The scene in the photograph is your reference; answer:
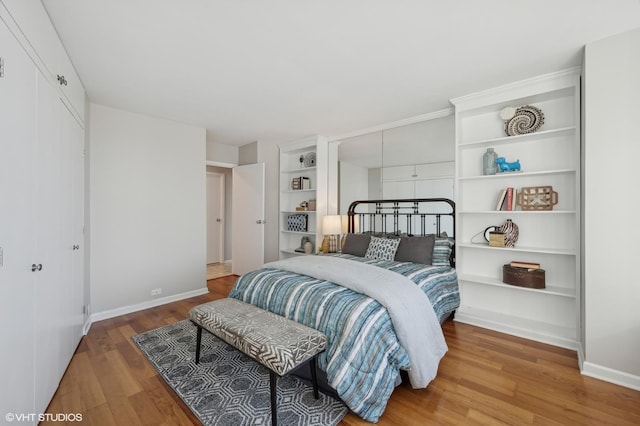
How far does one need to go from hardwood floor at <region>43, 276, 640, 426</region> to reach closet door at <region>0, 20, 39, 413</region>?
52cm

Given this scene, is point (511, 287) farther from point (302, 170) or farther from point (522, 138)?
point (302, 170)

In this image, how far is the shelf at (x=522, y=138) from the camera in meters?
2.58

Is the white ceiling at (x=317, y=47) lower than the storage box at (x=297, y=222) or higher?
higher

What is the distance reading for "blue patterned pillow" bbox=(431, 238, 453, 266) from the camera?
307 cm

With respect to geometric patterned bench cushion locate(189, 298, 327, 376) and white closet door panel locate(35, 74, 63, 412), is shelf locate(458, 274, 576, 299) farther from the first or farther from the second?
white closet door panel locate(35, 74, 63, 412)

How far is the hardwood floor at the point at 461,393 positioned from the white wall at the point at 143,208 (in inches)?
38.9

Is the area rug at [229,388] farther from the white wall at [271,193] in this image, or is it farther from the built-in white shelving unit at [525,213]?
the white wall at [271,193]

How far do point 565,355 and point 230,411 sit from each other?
A: 110 inches

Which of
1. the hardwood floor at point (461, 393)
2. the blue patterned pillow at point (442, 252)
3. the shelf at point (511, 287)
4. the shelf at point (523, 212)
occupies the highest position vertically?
the shelf at point (523, 212)

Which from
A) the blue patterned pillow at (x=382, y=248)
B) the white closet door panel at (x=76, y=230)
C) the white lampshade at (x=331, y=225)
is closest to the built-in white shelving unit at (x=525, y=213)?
the blue patterned pillow at (x=382, y=248)

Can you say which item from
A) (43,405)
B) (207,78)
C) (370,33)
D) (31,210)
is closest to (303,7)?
(370,33)

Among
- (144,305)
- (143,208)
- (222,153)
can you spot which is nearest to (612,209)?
(143,208)

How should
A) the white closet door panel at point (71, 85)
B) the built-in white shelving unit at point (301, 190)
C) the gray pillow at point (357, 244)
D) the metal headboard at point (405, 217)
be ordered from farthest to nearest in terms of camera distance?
1. the built-in white shelving unit at point (301, 190)
2. the gray pillow at point (357, 244)
3. the metal headboard at point (405, 217)
4. the white closet door panel at point (71, 85)

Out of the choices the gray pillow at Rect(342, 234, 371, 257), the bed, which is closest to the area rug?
the bed
